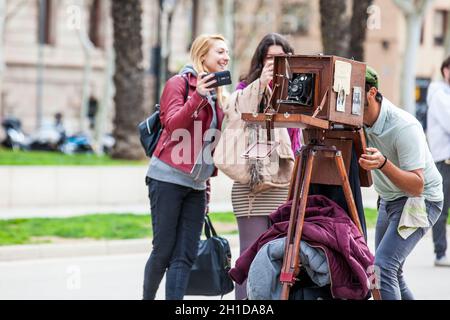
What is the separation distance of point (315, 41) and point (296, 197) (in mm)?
50402

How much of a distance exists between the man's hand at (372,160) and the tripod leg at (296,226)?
243mm

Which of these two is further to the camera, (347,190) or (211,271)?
(211,271)

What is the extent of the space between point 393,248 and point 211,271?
1.61 metres

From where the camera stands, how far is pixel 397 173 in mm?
5781

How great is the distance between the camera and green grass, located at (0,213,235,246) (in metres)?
12.3

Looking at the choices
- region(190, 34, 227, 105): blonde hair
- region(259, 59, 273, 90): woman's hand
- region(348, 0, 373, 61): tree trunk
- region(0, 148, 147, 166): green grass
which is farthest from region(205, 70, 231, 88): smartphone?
region(348, 0, 373, 61): tree trunk

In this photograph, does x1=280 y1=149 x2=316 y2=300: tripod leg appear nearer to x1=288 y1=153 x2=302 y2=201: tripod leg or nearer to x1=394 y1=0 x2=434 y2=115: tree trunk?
x1=288 y1=153 x2=302 y2=201: tripod leg

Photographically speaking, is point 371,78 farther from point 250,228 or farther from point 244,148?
point 250,228

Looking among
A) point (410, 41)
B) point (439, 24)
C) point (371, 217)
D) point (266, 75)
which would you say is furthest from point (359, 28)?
point (439, 24)

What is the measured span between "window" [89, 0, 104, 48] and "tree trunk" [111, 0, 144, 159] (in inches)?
981
